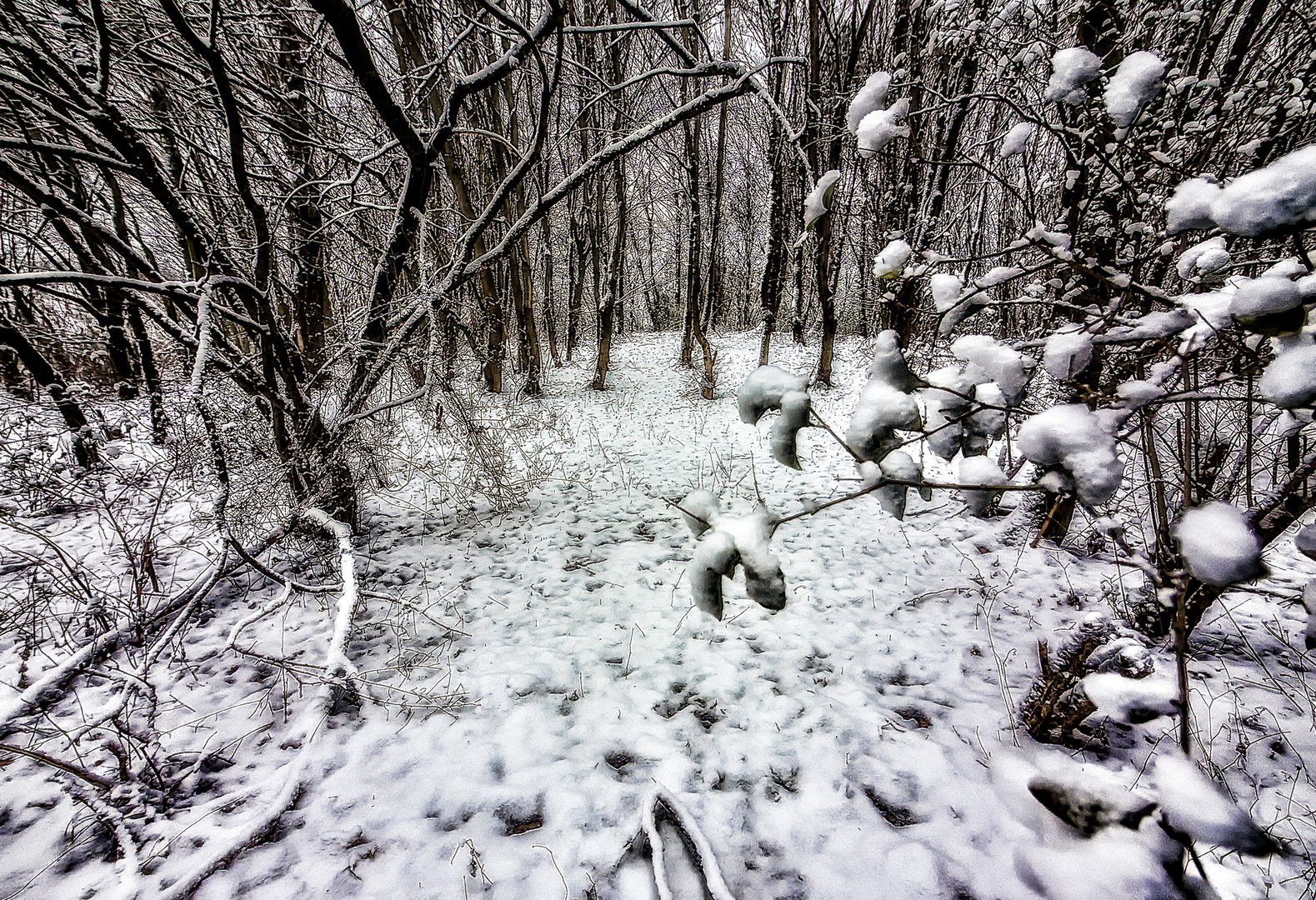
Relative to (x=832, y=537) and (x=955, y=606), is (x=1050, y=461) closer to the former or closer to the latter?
(x=955, y=606)

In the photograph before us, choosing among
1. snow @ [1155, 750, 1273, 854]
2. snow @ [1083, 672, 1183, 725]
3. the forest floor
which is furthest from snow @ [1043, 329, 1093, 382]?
the forest floor

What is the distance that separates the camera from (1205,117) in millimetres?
2311

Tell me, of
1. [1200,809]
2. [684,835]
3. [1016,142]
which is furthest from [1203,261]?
[684,835]

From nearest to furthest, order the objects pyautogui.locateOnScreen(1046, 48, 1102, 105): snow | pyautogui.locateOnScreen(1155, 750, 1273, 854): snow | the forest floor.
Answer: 1. pyautogui.locateOnScreen(1155, 750, 1273, 854): snow
2. pyautogui.locateOnScreen(1046, 48, 1102, 105): snow
3. the forest floor

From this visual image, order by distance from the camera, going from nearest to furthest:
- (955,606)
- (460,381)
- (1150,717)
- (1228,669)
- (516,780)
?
(1150,717)
(516,780)
(1228,669)
(955,606)
(460,381)

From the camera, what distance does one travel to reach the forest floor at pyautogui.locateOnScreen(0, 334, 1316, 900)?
1.63m

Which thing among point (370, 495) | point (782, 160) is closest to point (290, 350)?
point (370, 495)

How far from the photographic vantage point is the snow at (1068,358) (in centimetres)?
87

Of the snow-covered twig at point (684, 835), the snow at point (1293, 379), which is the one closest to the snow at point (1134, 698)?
the snow at point (1293, 379)

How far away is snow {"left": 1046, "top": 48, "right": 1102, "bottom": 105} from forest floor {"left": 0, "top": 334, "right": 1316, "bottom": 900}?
131 cm

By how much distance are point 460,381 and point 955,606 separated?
435 cm

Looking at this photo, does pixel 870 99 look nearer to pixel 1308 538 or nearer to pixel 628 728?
pixel 1308 538

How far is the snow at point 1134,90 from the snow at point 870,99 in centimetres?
40

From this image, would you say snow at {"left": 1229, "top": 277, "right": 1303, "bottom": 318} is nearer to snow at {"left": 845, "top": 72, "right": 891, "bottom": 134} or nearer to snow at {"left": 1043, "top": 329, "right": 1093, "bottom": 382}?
snow at {"left": 1043, "top": 329, "right": 1093, "bottom": 382}
